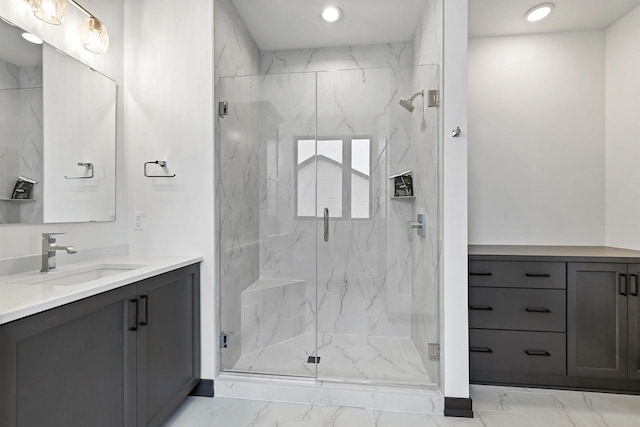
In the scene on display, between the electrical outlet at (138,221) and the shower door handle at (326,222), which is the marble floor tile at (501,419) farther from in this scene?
the electrical outlet at (138,221)

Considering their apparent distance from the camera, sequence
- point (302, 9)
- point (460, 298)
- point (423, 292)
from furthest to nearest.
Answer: point (302, 9)
point (423, 292)
point (460, 298)

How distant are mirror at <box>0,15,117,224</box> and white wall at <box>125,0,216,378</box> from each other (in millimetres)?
177

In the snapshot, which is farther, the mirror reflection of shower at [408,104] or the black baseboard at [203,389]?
the mirror reflection of shower at [408,104]

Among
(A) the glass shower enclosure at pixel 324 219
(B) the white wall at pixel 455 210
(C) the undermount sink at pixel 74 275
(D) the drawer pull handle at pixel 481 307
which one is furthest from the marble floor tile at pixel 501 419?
(C) the undermount sink at pixel 74 275

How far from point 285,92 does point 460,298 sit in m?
1.93

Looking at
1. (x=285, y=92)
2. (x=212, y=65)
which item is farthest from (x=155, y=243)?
(x=285, y=92)

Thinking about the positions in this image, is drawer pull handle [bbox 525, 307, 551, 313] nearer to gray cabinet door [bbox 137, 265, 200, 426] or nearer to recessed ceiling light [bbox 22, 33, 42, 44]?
gray cabinet door [bbox 137, 265, 200, 426]

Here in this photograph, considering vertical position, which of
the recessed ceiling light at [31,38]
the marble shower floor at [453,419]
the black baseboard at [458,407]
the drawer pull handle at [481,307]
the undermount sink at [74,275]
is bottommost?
the marble shower floor at [453,419]

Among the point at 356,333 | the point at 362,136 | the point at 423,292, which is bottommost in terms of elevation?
the point at 356,333

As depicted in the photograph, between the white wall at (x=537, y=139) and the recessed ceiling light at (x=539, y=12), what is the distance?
0.24 meters

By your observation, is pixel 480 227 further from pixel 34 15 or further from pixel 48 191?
pixel 34 15

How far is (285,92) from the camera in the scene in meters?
2.50

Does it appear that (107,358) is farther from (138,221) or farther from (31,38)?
(31,38)

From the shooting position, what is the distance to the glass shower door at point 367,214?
240cm
